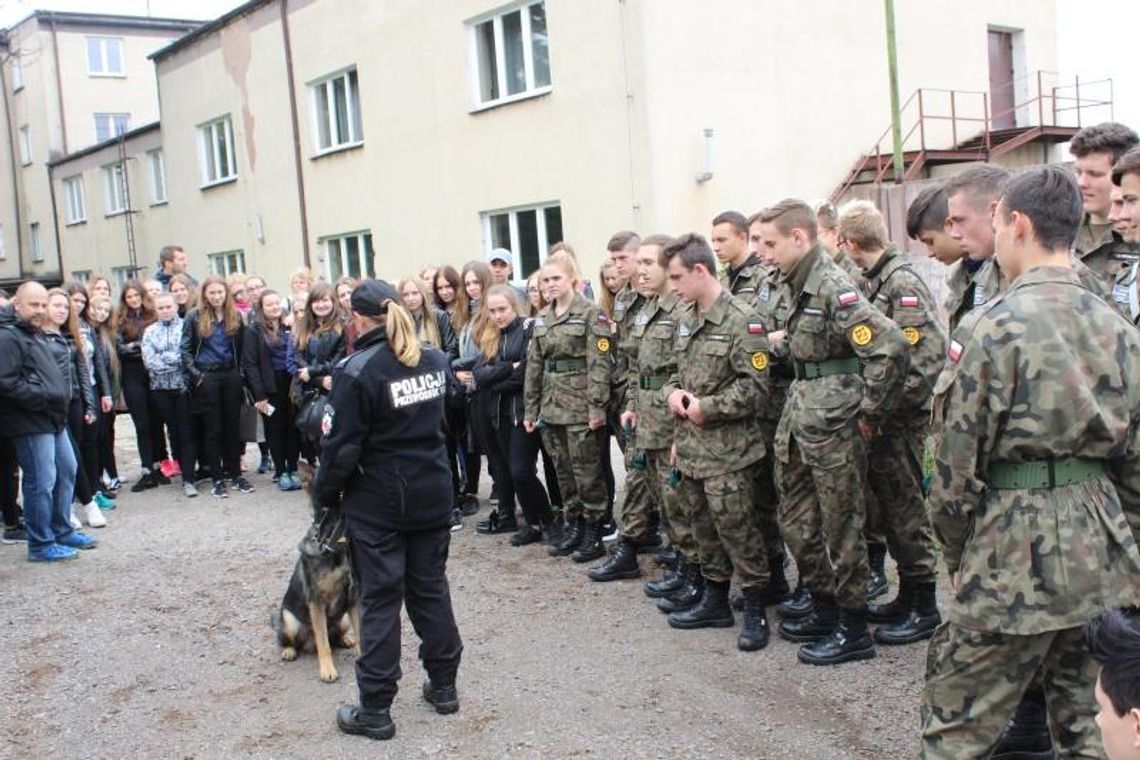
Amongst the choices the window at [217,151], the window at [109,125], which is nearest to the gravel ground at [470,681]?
the window at [217,151]

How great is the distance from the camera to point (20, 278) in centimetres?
3528

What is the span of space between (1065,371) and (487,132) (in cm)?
1330

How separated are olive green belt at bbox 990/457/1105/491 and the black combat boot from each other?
353 centimetres

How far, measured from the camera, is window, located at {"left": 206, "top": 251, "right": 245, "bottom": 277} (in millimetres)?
22297

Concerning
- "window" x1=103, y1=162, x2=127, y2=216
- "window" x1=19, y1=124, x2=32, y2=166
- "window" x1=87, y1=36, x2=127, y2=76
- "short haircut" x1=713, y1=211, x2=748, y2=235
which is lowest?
"short haircut" x1=713, y1=211, x2=748, y2=235

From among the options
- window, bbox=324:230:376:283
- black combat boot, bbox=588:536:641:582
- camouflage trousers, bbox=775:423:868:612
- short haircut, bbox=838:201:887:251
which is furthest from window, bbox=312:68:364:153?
camouflage trousers, bbox=775:423:868:612

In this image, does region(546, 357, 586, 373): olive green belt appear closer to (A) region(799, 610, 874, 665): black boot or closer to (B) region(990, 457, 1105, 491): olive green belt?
(A) region(799, 610, 874, 665): black boot

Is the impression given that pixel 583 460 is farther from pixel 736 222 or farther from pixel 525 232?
pixel 525 232

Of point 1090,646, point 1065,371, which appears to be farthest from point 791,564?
point 1090,646

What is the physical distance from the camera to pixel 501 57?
1502 centimetres

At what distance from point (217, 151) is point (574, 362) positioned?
60.5 feet

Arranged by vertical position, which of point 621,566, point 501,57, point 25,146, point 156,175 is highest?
point 25,146

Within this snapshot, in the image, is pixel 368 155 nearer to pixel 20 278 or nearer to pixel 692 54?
pixel 692 54

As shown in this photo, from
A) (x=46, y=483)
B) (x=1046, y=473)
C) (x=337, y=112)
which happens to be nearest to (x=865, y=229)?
Answer: (x=1046, y=473)
